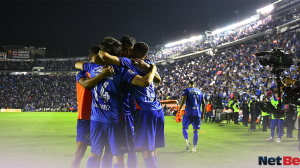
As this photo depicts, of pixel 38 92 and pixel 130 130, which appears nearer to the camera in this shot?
pixel 130 130

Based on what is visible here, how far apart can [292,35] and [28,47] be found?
336 feet

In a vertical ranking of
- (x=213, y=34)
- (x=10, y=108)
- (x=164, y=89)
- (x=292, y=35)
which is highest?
(x=213, y=34)

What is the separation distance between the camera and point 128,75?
3.96 metres

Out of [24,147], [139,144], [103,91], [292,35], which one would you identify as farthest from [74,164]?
[292,35]

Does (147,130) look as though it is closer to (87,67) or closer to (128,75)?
(128,75)

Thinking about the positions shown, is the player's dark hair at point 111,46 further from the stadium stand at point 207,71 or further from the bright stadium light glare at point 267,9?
the bright stadium light glare at point 267,9

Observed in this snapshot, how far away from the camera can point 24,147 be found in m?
9.20

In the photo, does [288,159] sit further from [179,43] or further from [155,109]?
[179,43]

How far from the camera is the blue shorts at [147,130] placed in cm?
423

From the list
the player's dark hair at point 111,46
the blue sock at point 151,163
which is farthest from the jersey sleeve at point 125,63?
the blue sock at point 151,163

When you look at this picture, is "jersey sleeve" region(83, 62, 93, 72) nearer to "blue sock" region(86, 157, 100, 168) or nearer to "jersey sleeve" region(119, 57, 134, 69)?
"jersey sleeve" region(119, 57, 134, 69)

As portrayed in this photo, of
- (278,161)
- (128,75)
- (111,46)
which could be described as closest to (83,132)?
(128,75)

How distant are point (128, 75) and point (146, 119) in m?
0.84

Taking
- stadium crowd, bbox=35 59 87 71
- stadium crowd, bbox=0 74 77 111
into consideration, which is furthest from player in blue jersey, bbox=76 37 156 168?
stadium crowd, bbox=35 59 87 71
